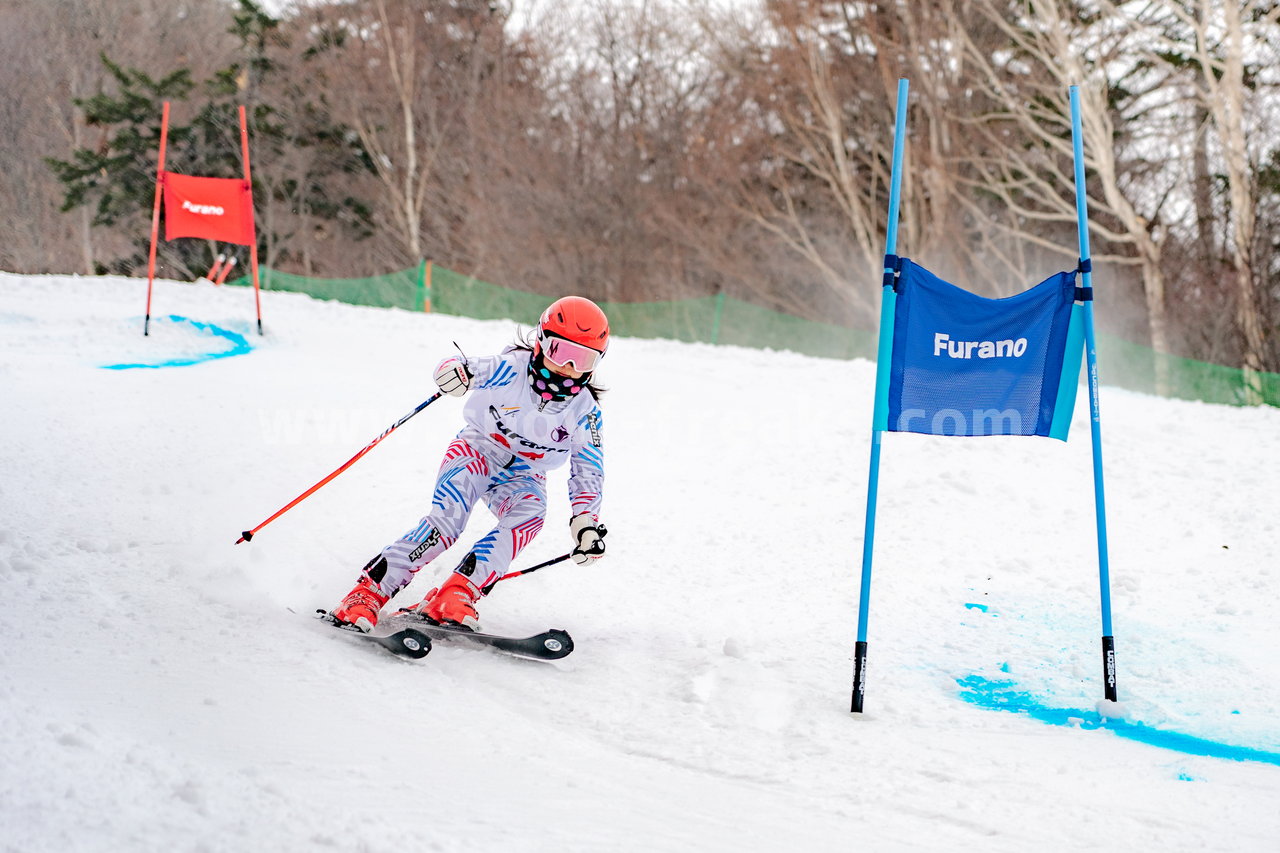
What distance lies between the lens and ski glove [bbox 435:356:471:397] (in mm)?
4832

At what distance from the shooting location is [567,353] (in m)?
4.78

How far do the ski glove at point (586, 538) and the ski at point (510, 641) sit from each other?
1.17ft

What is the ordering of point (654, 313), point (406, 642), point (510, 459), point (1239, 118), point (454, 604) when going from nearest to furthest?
point (406, 642)
point (454, 604)
point (510, 459)
point (1239, 118)
point (654, 313)

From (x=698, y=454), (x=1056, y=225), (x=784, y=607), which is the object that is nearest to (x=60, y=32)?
(x=1056, y=225)

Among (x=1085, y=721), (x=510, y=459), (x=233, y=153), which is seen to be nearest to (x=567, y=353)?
(x=510, y=459)

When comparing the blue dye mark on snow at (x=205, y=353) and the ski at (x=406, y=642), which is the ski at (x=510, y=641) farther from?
the blue dye mark on snow at (x=205, y=353)

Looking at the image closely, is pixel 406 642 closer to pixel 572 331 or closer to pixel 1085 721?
pixel 572 331

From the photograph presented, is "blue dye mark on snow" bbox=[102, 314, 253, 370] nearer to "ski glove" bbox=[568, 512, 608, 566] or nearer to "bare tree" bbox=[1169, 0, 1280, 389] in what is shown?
"ski glove" bbox=[568, 512, 608, 566]

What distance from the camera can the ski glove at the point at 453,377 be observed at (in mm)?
4832

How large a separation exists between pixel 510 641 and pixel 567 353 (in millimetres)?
1329

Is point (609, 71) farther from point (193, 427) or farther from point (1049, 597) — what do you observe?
point (1049, 597)

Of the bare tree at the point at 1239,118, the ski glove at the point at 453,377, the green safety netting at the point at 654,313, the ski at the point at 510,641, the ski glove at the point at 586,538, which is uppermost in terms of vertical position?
the bare tree at the point at 1239,118

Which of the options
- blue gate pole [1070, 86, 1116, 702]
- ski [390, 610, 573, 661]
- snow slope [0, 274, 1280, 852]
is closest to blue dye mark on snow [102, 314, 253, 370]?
snow slope [0, 274, 1280, 852]

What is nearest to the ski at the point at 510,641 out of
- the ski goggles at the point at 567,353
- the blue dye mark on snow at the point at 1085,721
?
the ski goggles at the point at 567,353
